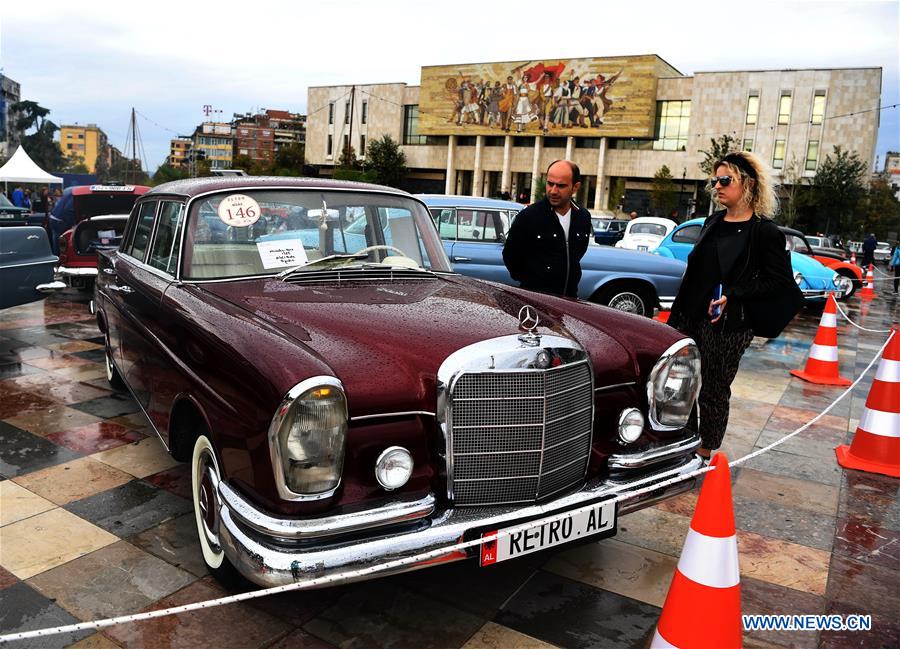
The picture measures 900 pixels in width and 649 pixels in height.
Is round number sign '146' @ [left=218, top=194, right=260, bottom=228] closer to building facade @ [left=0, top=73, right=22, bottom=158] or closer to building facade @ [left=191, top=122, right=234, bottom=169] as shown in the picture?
building facade @ [left=0, top=73, right=22, bottom=158]

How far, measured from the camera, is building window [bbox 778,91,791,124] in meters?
49.0

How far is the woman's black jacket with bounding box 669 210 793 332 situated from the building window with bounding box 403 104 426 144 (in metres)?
63.4

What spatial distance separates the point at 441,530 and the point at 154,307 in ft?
6.78

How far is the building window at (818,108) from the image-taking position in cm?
4803

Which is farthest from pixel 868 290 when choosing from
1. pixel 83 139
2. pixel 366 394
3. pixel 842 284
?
pixel 83 139

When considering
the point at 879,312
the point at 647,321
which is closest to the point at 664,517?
the point at 647,321

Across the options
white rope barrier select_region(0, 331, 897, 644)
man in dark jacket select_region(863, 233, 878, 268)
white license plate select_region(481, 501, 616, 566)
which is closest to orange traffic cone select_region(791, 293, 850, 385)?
white rope barrier select_region(0, 331, 897, 644)

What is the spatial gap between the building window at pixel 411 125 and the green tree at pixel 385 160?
2.00 metres

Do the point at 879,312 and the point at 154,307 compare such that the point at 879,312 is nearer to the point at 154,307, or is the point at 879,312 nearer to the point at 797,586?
the point at 797,586

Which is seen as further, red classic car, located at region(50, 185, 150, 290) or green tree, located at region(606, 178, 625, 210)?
green tree, located at region(606, 178, 625, 210)

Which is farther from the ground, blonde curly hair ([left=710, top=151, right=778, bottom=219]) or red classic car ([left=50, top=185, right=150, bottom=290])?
blonde curly hair ([left=710, top=151, right=778, bottom=219])

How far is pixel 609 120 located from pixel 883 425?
171ft

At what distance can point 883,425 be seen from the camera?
463 cm

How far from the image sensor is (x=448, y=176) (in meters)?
61.7
